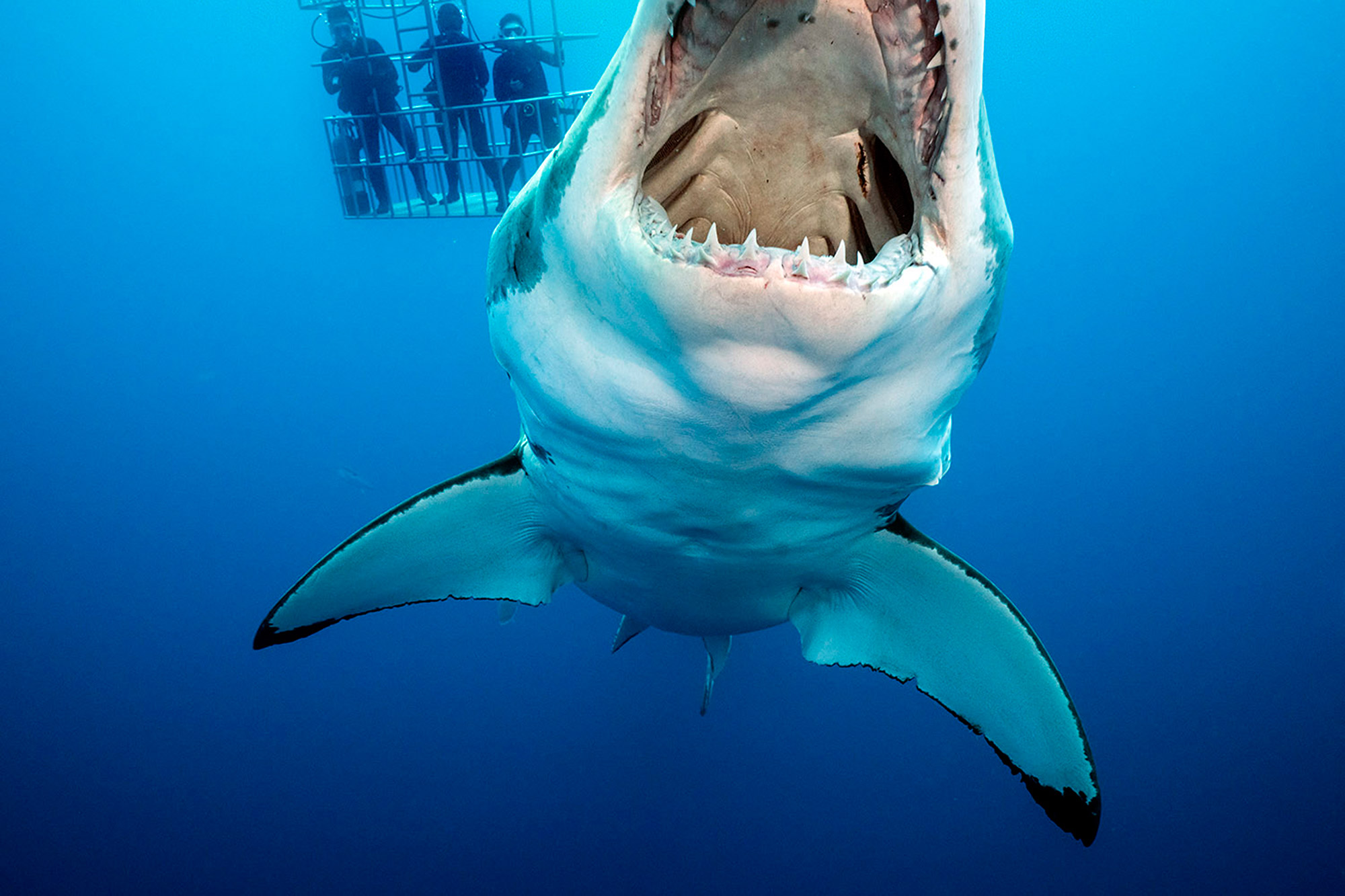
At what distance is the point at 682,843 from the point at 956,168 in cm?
708

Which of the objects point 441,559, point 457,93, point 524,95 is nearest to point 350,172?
point 457,93

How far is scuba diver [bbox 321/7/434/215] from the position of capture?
381 centimetres

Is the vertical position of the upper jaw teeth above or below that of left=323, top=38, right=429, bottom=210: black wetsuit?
below

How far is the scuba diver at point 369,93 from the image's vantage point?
150 inches

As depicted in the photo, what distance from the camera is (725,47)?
1.01 m

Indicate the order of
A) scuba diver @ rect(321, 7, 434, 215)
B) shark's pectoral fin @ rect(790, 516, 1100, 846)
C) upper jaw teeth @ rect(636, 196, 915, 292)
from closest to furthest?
upper jaw teeth @ rect(636, 196, 915, 292) < shark's pectoral fin @ rect(790, 516, 1100, 846) < scuba diver @ rect(321, 7, 434, 215)

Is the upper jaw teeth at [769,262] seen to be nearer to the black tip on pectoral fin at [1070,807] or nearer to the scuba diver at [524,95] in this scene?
the black tip on pectoral fin at [1070,807]

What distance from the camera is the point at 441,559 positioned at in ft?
6.87

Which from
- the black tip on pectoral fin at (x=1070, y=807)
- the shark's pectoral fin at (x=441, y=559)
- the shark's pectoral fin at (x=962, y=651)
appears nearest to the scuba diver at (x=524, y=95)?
the shark's pectoral fin at (x=441, y=559)

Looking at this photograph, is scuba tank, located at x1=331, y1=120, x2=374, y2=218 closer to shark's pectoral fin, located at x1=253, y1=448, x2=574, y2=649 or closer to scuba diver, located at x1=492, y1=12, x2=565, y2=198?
scuba diver, located at x1=492, y1=12, x2=565, y2=198

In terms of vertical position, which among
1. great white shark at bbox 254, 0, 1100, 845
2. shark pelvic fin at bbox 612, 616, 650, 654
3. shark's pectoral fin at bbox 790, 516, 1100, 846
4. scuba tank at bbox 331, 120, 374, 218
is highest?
scuba tank at bbox 331, 120, 374, 218

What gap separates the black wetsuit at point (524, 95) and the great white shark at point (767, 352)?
7.93ft

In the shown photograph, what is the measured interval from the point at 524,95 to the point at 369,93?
946 millimetres

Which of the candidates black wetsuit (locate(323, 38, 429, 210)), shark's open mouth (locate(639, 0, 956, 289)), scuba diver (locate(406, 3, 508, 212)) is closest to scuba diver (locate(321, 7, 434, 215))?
black wetsuit (locate(323, 38, 429, 210))
